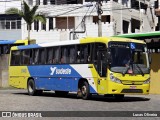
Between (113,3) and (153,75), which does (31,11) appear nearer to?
(113,3)

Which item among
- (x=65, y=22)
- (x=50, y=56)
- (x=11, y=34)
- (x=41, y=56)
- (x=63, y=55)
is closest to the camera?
(x=63, y=55)

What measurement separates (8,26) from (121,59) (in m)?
45.0

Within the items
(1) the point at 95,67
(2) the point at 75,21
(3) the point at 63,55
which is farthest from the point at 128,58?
(2) the point at 75,21

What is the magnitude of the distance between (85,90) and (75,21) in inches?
1408

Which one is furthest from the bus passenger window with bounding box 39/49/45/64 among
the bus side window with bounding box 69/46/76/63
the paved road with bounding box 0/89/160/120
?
the paved road with bounding box 0/89/160/120

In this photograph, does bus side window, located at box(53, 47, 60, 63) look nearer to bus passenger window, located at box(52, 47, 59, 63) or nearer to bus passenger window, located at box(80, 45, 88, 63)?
bus passenger window, located at box(52, 47, 59, 63)

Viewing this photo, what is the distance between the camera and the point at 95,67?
73.9 feet

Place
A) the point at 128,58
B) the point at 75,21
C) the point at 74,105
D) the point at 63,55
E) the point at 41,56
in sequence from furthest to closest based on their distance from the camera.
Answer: the point at 75,21, the point at 41,56, the point at 63,55, the point at 128,58, the point at 74,105

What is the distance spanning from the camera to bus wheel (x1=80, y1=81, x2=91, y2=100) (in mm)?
22916

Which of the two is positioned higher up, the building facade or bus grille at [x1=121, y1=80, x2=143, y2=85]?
the building facade

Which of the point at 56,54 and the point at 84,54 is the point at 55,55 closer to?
the point at 56,54

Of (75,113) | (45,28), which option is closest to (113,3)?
(45,28)

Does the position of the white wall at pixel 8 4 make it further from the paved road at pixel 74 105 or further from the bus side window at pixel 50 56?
the paved road at pixel 74 105

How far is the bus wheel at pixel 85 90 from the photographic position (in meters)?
22.9
